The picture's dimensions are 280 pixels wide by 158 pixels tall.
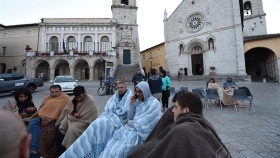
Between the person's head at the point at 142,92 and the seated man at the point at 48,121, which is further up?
the person's head at the point at 142,92

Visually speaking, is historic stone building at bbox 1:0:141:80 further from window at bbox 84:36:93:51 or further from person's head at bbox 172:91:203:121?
person's head at bbox 172:91:203:121

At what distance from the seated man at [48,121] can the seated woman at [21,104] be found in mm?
220

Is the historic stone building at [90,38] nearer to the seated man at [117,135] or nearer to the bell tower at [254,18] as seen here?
the seated man at [117,135]

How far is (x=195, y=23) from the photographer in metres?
23.4

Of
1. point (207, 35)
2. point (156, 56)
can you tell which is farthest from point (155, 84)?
point (156, 56)

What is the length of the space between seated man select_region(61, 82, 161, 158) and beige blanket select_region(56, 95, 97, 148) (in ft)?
1.39

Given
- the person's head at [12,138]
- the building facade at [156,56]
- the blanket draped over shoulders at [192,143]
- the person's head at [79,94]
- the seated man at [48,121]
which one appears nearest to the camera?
the person's head at [12,138]

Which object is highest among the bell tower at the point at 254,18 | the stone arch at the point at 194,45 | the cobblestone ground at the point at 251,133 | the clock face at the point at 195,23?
the bell tower at the point at 254,18

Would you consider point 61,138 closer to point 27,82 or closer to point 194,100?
point 194,100

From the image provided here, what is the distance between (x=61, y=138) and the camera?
8.41 ft

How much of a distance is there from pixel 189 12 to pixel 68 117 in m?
27.2

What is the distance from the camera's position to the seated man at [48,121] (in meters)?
2.36

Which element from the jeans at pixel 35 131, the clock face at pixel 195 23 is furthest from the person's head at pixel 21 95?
the clock face at pixel 195 23

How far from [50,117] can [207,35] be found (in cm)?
2494
